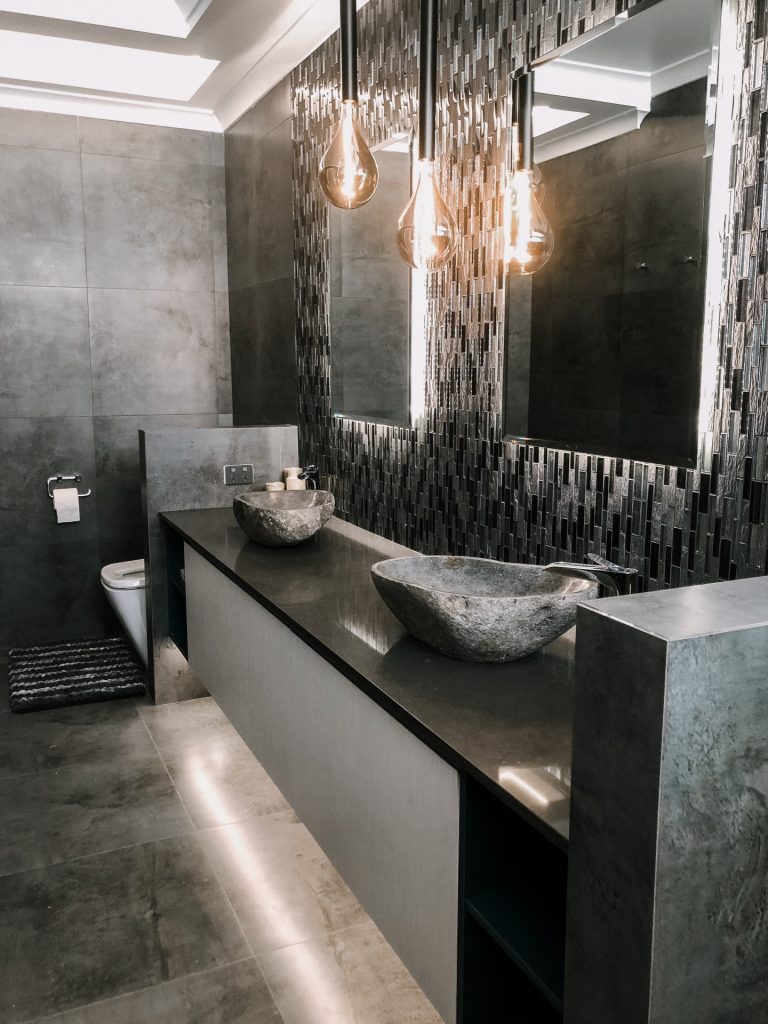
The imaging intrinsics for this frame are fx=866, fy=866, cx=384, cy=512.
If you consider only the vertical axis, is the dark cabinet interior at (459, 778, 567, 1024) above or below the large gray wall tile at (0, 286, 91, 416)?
below

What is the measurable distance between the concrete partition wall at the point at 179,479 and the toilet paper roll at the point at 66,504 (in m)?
0.83

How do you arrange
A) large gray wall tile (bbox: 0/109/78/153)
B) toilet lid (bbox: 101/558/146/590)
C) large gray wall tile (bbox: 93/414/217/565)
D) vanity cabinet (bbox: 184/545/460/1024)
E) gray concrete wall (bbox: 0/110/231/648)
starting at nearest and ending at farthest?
vanity cabinet (bbox: 184/545/460/1024)
toilet lid (bbox: 101/558/146/590)
large gray wall tile (bbox: 0/109/78/153)
gray concrete wall (bbox: 0/110/231/648)
large gray wall tile (bbox: 93/414/217/565)

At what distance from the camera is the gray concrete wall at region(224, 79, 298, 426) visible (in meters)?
3.63

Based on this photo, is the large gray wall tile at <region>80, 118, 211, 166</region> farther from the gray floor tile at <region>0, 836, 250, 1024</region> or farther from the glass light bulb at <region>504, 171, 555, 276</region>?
the gray floor tile at <region>0, 836, 250, 1024</region>

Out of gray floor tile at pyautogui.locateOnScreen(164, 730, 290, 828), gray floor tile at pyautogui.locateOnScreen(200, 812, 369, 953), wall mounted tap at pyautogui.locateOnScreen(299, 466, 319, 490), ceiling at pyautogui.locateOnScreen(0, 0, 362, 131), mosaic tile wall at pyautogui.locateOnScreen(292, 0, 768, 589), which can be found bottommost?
gray floor tile at pyautogui.locateOnScreen(200, 812, 369, 953)

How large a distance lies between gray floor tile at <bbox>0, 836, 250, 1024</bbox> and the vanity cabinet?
0.41m

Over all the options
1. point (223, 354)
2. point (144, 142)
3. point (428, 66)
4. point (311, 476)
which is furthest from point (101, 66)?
point (428, 66)

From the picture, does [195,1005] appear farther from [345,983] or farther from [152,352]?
[152,352]

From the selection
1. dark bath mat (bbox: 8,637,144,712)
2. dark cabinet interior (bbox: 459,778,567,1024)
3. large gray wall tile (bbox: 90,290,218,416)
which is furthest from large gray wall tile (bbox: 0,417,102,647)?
dark cabinet interior (bbox: 459,778,567,1024)

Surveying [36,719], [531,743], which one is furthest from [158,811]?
[531,743]

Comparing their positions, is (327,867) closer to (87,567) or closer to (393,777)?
(393,777)

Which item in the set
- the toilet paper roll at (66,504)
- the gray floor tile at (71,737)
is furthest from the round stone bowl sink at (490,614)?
the toilet paper roll at (66,504)

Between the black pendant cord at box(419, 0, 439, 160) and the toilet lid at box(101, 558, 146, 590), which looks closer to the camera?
the black pendant cord at box(419, 0, 439, 160)

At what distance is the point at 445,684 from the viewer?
152 cm
